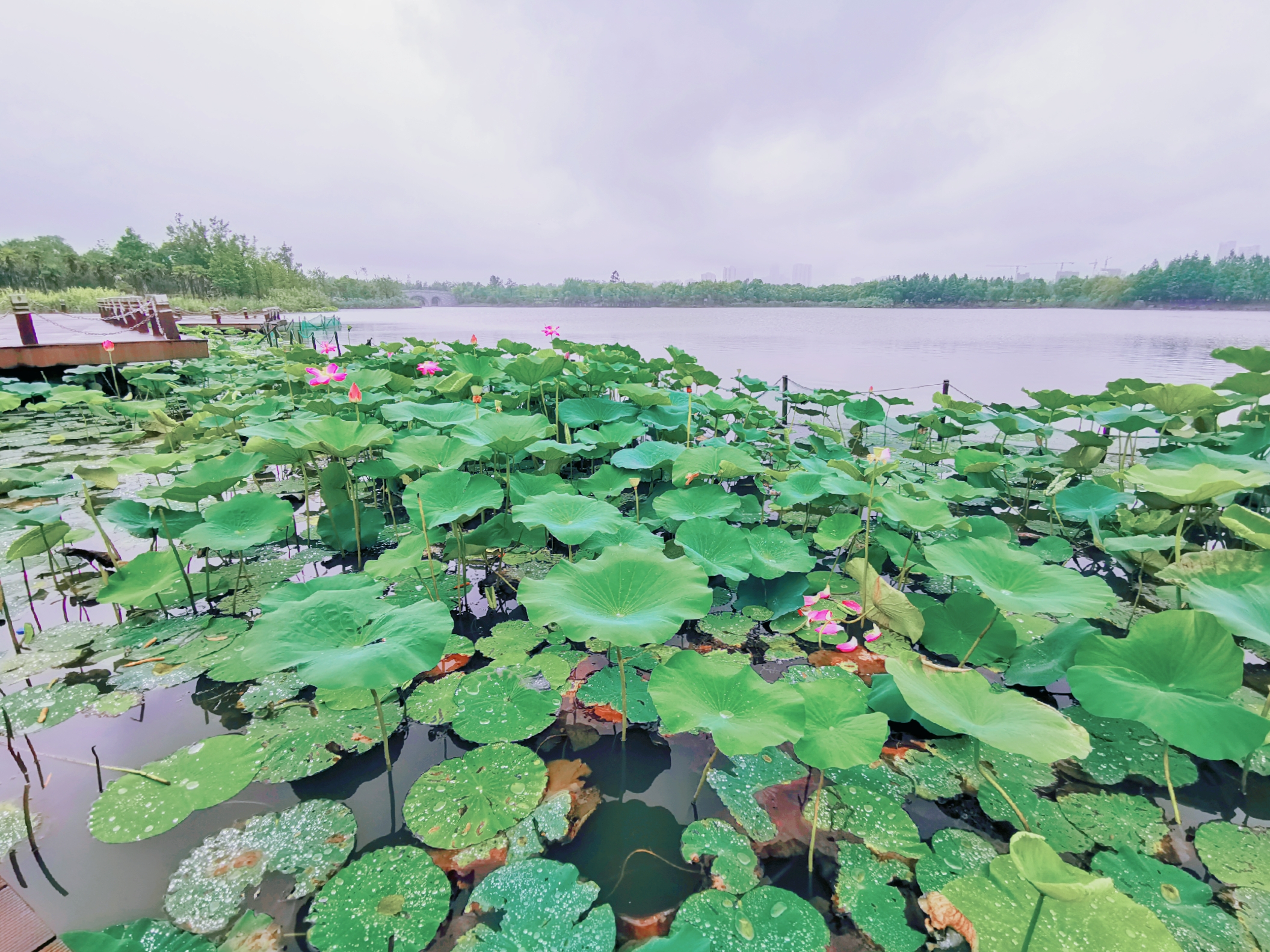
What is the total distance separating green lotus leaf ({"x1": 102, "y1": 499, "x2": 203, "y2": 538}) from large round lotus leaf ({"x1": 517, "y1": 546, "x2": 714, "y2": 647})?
174cm

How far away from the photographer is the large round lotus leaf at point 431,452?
2.12 metres

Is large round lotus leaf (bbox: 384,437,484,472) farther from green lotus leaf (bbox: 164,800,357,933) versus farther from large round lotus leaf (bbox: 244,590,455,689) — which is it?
green lotus leaf (bbox: 164,800,357,933)

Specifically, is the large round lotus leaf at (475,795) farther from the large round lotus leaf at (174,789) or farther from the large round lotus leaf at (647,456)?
the large round lotus leaf at (647,456)

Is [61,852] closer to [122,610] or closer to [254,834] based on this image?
[254,834]

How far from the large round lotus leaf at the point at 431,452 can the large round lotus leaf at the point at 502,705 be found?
86cm

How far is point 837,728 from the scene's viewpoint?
1141mm

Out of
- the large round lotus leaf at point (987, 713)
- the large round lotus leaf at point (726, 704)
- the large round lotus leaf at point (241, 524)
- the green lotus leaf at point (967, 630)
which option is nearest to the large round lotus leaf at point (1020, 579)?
the green lotus leaf at point (967, 630)

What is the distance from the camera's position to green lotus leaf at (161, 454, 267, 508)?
2.00 m

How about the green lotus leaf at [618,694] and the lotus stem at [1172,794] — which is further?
the green lotus leaf at [618,694]

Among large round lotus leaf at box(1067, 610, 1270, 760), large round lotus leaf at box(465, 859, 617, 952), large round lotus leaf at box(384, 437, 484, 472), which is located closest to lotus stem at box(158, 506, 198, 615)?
large round lotus leaf at box(384, 437, 484, 472)

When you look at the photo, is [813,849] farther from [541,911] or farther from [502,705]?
[502,705]

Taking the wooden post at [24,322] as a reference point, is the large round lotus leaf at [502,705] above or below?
below

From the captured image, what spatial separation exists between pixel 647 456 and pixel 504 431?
2.27ft

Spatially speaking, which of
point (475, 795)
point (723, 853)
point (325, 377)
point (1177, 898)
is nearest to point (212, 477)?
point (325, 377)
